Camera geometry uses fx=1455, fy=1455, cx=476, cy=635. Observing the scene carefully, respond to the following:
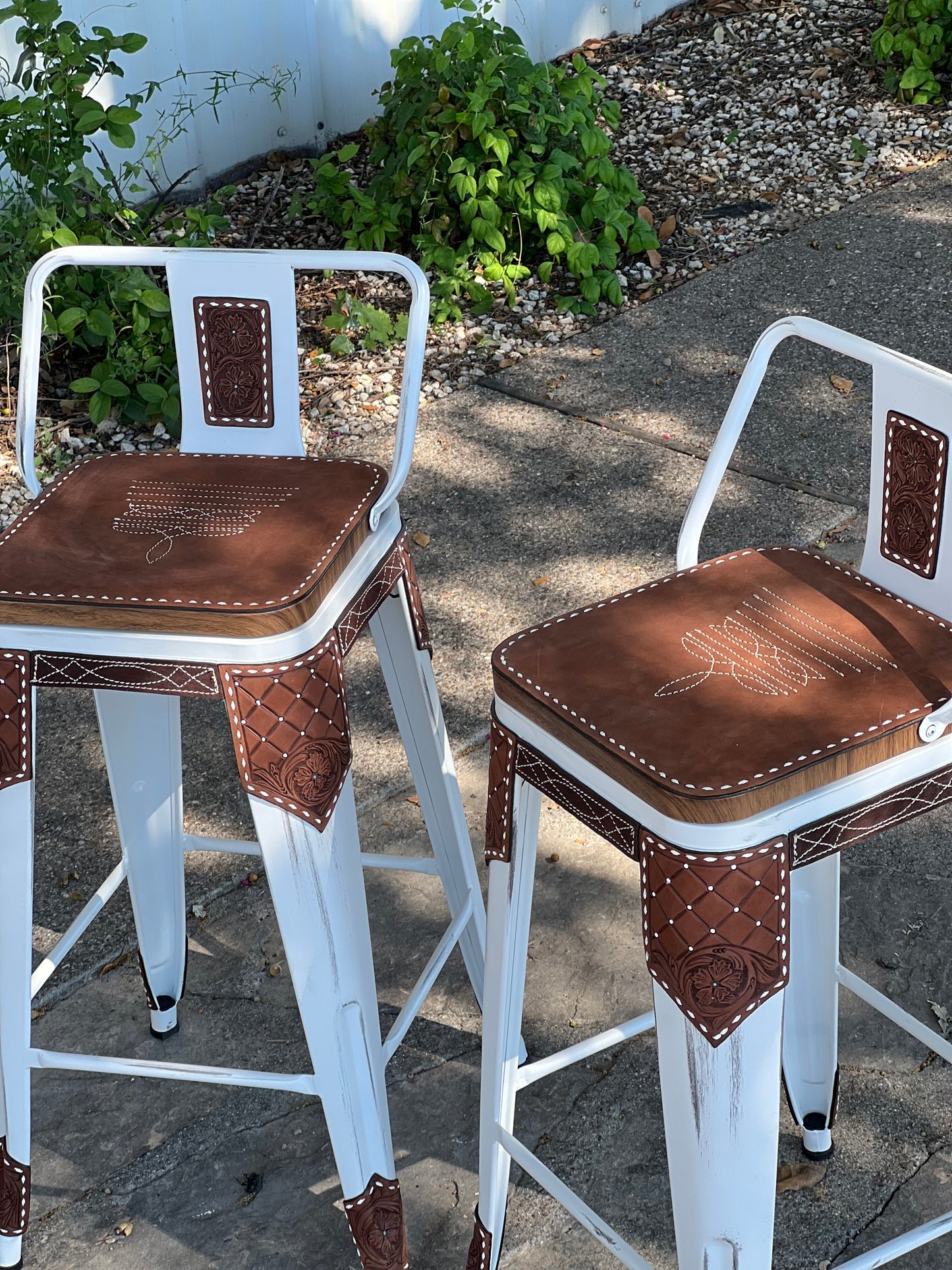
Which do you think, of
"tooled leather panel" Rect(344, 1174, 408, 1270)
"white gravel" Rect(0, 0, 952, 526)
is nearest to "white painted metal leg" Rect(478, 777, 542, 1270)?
"tooled leather panel" Rect(344, 1174, 408, 1270)

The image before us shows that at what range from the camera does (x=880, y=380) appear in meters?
1.66

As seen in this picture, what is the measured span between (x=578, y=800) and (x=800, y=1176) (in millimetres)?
924

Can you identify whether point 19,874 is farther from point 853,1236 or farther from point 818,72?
point 818,72

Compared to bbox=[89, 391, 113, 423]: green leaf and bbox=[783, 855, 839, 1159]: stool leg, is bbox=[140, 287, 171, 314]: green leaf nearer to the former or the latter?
bbox=[89, 391, 113, 423]: green leaf

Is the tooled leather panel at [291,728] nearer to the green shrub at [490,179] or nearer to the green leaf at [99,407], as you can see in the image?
the green leaf at [99,407]

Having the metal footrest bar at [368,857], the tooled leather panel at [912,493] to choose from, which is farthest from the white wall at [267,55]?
the tooled leather panel at [912,493]

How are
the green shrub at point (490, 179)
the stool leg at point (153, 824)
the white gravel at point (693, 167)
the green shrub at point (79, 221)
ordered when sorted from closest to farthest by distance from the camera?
the stool leg at point (153, 824) < the green shrub at point (79, 221) < the white gravel at point (693, 167) < the green shrub at point (490, 179)

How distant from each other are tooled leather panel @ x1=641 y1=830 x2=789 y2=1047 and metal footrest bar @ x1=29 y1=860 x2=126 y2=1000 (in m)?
1.07

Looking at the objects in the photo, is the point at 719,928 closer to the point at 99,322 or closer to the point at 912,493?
the point at 912,493

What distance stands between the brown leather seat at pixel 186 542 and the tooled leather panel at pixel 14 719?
6 centimetres

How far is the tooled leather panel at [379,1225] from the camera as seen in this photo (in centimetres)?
193

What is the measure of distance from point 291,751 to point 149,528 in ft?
1.16

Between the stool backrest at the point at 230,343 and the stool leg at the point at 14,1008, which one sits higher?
the stool backrest at the point at 230,343

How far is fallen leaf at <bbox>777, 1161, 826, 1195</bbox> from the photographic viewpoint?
6.91 feet
